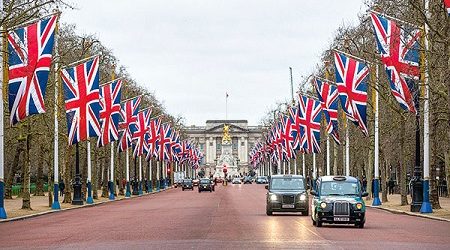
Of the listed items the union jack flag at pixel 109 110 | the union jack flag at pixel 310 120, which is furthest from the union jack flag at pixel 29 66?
the union jack flag at pixel 310 120

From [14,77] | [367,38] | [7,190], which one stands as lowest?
[7,190]

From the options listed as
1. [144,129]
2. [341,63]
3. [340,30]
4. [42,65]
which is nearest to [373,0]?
[341,63]

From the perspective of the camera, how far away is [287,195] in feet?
141

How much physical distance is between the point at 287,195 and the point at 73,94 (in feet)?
50.8

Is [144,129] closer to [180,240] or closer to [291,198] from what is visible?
[291,198]

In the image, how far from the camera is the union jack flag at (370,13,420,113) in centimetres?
3988

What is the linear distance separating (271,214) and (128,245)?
20.7 m

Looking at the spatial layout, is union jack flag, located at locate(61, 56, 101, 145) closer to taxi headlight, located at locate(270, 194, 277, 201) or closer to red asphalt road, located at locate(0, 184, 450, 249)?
taxi headlight, located at locate(270, 194, 277, 201)

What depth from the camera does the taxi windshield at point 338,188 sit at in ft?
113

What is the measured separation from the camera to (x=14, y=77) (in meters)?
38.9

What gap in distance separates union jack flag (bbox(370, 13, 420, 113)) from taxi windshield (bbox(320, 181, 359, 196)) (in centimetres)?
697

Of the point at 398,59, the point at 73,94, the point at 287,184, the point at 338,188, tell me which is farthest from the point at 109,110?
the point at 338,188

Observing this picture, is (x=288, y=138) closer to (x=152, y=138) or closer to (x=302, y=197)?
(x=152, y=138)

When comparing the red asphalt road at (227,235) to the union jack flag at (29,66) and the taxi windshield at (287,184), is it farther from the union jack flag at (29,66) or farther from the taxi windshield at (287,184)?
the taxi windshield at (287,184)
